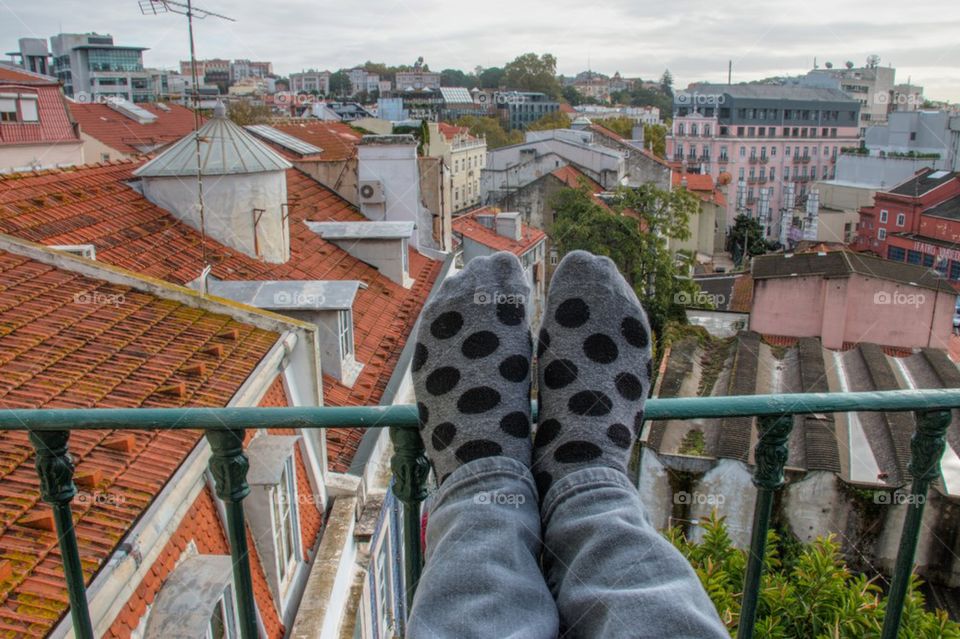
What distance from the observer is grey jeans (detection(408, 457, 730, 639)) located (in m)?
1.45

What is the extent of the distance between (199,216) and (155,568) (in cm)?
676

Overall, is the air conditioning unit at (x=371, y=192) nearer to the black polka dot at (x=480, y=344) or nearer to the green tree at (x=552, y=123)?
the black polka dot at (x=480, y=344)

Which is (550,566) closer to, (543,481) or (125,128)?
(543,481)

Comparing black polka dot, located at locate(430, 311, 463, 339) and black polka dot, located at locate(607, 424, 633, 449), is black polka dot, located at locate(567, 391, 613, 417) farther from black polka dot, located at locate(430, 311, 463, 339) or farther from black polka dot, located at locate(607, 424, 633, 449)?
black polka dot, located at locate(430, 311, 463, 339)

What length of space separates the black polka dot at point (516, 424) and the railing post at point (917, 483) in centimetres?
89

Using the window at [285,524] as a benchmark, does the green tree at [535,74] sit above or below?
above

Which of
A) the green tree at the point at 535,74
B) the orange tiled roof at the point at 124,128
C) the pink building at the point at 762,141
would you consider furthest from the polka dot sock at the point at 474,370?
the green tree at the point at 535,74

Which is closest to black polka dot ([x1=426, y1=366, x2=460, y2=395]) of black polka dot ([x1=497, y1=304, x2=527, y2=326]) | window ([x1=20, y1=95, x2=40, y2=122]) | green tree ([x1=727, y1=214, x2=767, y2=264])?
black polka dot ([x1=497, y1=304, x2=527, y2=326])

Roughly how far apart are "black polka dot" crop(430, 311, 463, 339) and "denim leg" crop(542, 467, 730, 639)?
521 millimetres

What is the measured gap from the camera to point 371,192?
559 inches

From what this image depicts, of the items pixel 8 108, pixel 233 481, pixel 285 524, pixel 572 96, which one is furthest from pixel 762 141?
pixel 572 96

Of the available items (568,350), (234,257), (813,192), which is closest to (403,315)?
(234,257)

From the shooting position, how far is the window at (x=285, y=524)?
4188 millimetres

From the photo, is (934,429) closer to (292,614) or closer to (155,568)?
(155,568)
